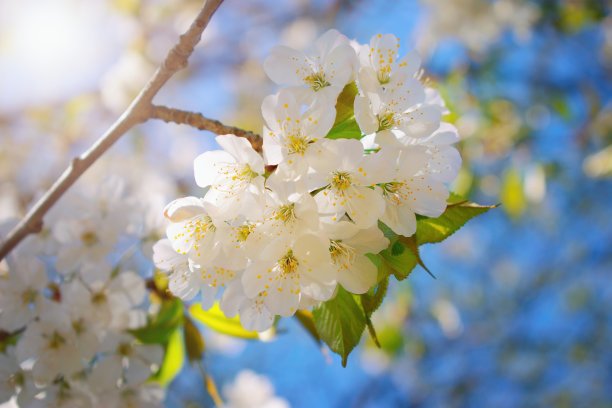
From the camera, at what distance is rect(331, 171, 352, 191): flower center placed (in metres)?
0.75

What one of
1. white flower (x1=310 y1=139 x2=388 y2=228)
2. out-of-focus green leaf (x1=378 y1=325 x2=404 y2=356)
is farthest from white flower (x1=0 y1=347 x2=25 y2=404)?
out-of-focus green leaf (x1=378 y1=325 x2=404 y2=356)

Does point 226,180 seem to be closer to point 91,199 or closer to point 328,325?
point 328,325

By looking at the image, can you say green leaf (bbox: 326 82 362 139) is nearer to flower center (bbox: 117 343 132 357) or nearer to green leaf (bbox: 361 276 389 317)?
green leaf (bbox: 361 276 389 317)

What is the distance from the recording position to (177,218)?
81 centimetres

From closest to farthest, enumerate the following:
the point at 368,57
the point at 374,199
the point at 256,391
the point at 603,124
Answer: the point at 374,199 → the point at 368,57 → the point at 256,391 → the point at 603,124

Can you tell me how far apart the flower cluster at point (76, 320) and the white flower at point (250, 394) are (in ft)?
2.54

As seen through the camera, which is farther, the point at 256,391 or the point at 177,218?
the point at 256,391

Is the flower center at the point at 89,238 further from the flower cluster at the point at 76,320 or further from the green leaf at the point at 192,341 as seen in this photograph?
the green leaf at the point at 192,341

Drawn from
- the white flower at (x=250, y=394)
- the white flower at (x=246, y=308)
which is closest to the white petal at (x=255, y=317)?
the white flower at (x=246, y=308)

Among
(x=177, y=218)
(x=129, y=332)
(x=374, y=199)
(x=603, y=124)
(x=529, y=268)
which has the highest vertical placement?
(x=177, y=218)

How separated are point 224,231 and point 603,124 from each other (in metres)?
2.84

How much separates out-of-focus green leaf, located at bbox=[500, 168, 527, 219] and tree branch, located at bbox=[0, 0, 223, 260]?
1886 millimetres

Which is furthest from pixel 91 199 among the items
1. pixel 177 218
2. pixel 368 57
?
pixel 368 57

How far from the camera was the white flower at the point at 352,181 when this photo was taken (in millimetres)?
732
